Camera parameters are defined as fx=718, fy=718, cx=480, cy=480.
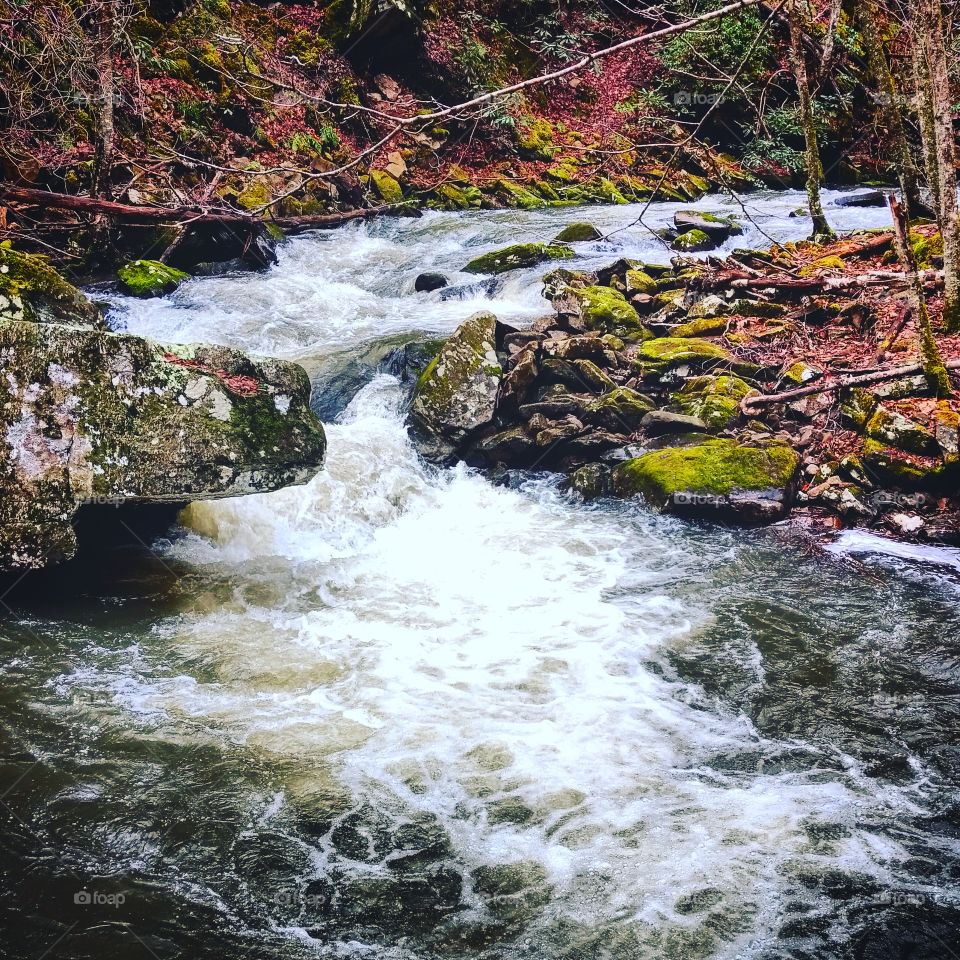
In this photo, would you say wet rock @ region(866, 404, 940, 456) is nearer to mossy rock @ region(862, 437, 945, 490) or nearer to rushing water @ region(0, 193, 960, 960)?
mossy rock @ region(862, 437, 945, 490)

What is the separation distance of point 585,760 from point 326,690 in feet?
5.64

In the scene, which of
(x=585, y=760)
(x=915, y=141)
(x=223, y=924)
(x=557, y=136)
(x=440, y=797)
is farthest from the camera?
(x=557, y=136)

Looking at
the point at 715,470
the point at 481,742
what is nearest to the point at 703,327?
the point at 715,470

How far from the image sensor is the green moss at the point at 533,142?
21578mm

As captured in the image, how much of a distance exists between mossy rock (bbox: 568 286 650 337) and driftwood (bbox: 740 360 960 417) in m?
2.52

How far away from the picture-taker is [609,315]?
34.1 ft

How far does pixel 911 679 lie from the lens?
4.81 meters

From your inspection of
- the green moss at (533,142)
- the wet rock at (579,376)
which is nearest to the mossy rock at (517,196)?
the green moss at (533,142)

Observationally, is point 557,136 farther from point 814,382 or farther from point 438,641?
point 438,641

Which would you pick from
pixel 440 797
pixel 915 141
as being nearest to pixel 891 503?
pixel 440 797

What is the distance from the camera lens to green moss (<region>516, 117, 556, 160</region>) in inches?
850

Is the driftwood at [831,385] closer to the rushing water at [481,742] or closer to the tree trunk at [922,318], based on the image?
the tree trunk at [922,318]

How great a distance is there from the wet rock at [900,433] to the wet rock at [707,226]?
7.62 m

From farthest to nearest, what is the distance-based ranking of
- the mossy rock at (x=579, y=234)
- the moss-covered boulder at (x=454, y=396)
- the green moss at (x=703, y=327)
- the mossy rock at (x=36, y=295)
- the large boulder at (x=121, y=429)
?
the mossy rock at (x=579, y=234)
the green moss at (x=703, y=327)
the moss-covered boulder at (x=454, y=396)
the mossy rock at (x=36, y=295)
the large boulder at (x=121, y=429)
